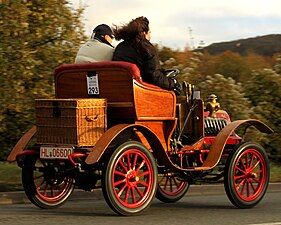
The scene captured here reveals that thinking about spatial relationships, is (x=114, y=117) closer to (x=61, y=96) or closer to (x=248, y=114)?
(x=61, y=96)

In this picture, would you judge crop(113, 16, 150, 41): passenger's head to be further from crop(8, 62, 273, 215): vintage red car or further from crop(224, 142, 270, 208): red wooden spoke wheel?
crop(224, 142, 270, 208): red wooden spoke wheel

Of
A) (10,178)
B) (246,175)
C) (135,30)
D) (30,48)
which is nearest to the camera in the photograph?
(135,30)

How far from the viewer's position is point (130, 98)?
31.2ft

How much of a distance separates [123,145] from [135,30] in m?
1.51

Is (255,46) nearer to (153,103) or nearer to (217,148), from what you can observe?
(217,148)

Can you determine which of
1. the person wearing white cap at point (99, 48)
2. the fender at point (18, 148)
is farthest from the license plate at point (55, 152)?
the person wearing white cap at point (99, 48)

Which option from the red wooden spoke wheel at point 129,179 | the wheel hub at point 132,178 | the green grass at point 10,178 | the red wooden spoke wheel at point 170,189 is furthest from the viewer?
the green grass at point 10,178

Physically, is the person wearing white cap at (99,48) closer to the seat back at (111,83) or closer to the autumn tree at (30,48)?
the seat back at (111,83)

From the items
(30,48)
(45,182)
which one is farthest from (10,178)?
(45,182)

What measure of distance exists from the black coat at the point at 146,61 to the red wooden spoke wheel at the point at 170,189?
1.82m

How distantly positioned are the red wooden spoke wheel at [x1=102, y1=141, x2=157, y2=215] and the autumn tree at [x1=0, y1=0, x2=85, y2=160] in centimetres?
401

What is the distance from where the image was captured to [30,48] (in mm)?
13609

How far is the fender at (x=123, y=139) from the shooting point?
29.3 feet

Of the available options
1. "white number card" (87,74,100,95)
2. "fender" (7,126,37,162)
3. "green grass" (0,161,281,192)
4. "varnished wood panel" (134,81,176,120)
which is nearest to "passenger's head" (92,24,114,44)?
"white number card" (87,74,100,95)
